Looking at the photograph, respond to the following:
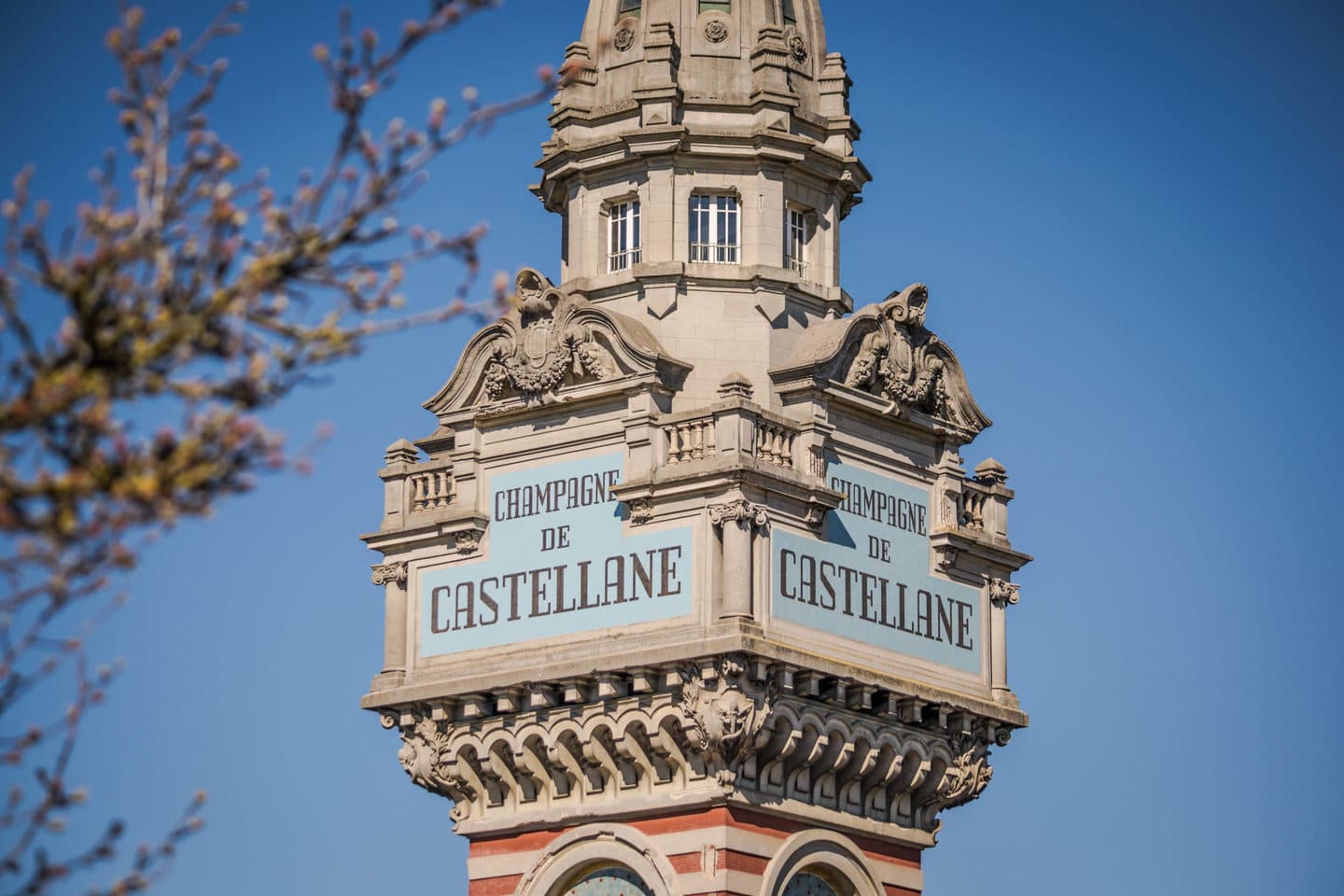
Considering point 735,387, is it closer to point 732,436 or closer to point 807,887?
point 732,436

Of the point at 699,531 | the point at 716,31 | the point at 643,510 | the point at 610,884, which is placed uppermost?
the point at 716,31

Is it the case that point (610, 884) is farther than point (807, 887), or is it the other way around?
point (807, 887)

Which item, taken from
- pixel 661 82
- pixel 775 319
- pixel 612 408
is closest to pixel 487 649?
pixel 612 408

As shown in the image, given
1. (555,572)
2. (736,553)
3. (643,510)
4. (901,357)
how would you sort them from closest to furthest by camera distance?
1. (736,553)
2. (643,510)
3. (555,572)
4. (901,357)

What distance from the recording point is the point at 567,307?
4278 centimetres

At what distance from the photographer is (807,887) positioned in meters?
42.0

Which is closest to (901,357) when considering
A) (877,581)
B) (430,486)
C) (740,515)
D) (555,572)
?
(877,581)

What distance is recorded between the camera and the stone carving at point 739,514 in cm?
4041

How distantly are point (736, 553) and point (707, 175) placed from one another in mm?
7510

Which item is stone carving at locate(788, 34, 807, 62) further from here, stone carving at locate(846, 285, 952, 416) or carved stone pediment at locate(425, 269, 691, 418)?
carved stone pediment at locate(425, 269, 691, 418)

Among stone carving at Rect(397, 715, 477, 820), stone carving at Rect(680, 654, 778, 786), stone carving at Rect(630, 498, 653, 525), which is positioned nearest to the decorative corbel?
stone carving at Rect(630, 498, 653, 525)

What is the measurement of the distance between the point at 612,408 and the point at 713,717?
571 centimetres

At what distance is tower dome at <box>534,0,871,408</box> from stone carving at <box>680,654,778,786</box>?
5278mm

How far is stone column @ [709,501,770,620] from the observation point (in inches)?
1581
